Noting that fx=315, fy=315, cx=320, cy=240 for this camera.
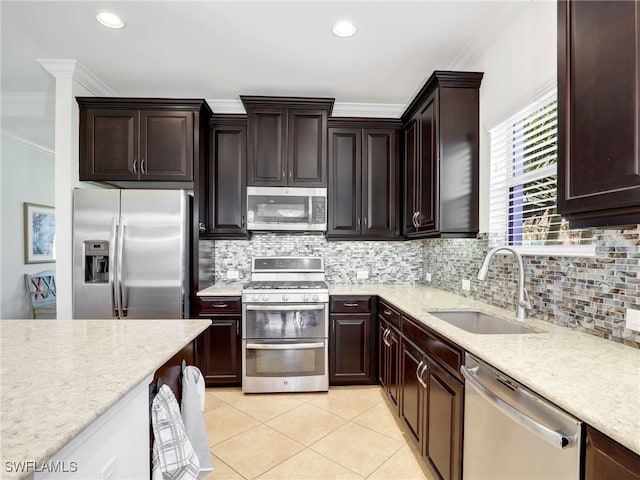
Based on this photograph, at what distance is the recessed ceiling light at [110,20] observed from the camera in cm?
199

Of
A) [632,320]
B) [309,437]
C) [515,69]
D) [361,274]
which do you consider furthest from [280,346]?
[515,69]

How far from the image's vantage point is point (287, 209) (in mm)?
3018

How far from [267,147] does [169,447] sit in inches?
98.0

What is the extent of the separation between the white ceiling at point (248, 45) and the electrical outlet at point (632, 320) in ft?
5.72

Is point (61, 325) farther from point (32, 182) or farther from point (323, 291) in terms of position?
point (32, 182)

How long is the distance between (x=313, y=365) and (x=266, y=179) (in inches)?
69.3

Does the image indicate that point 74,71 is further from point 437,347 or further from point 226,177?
point 437,347

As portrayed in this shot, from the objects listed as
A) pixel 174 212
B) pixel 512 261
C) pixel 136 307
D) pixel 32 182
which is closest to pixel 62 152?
pixel 174 212

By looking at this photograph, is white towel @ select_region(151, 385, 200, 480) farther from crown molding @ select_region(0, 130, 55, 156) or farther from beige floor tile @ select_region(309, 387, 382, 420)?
crown molding @ select_region(0, 130, 55, 156)

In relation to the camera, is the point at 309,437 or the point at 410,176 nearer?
the point at 309,437

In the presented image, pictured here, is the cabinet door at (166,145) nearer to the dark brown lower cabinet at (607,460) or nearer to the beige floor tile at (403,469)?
the beige floor tile at (403,469)

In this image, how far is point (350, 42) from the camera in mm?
2232

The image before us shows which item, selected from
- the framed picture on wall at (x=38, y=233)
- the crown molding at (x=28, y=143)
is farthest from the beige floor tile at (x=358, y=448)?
the crown molding at (x=28, y=143)

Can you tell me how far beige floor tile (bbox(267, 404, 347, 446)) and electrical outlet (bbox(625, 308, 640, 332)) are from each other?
182 centimetres
